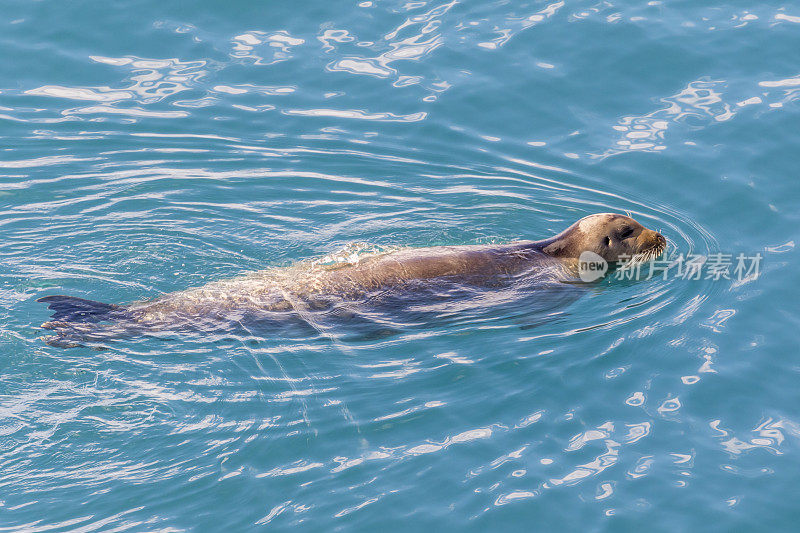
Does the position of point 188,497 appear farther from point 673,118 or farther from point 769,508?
point 673,118

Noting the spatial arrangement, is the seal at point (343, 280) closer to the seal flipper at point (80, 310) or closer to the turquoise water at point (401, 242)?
the seal flipper at point (80, 310)

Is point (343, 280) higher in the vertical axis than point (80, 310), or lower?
lower

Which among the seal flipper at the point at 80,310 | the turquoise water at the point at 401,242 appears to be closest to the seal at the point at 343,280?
the seal flipper at the point at 80,310

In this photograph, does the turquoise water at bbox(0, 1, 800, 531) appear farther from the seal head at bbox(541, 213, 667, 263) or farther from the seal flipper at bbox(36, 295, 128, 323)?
the seal head at bbox(541, 213, 667, 263)

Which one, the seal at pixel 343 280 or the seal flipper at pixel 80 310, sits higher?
the seal flipper at pixel 80 310

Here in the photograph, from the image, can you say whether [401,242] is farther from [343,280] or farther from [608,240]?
[608,240]

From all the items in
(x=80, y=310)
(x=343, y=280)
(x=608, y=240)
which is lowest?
(x=608, y=240)

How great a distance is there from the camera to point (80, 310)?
8.15 meters

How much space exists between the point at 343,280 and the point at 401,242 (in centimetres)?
136

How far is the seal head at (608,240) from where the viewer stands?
9594 mm

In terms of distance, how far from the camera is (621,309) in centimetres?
877

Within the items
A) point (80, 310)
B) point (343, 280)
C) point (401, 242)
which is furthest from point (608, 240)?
point (80, 310)

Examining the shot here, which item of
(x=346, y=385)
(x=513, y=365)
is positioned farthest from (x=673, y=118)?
(x=346, y=385)

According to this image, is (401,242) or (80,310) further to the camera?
(401,242)
